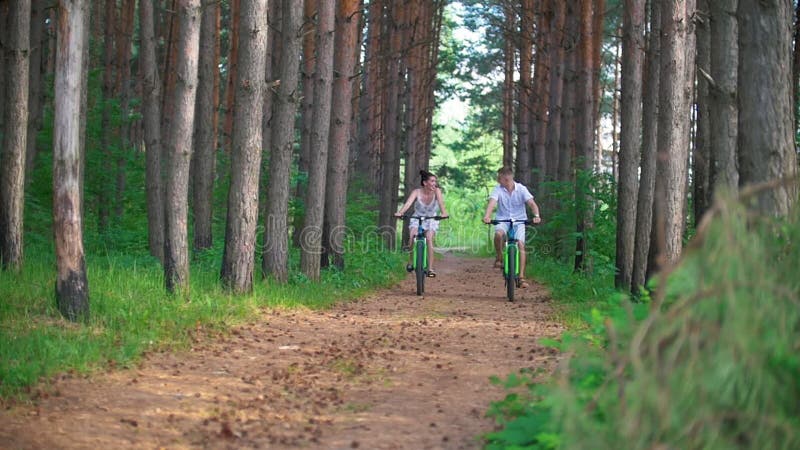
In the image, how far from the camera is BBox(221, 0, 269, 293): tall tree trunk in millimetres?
12734

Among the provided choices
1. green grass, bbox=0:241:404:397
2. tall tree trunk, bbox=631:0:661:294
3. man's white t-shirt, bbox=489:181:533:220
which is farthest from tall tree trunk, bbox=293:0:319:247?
tall tree trunk, bbox=631:0:661:294

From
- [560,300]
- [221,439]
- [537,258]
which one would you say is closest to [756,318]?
[221,439]

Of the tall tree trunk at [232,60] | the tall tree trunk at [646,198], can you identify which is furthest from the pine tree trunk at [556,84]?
the tall tree trunk at [646,198]

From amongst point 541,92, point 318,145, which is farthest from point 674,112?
point 541,92

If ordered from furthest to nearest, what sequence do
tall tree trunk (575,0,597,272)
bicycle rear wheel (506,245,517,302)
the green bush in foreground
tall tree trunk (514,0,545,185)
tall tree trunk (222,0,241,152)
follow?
tall tree trunk (514,0,545,185) → tall tree trunk (222,0,241,152) → tall tree trunk (575,0,597,272) → bicycle rear wheel (506,245,517,302) → the green bush in foreground

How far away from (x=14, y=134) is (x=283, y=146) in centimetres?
386

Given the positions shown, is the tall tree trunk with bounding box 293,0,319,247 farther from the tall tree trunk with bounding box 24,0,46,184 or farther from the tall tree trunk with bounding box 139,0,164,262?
the tall tree trunk with bounding box 24,0,46,184

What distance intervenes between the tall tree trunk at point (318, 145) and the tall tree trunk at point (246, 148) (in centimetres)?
328

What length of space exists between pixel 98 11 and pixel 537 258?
16.4 meters

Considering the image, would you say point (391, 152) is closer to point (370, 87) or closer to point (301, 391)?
point (370, 87)

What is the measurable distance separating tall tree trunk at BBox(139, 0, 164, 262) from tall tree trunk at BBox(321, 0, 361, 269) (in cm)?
314

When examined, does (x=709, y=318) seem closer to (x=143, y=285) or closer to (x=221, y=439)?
(x=221, y=439)

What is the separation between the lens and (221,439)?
5875mm

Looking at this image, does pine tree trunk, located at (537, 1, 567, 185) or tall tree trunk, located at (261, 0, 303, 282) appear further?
pine tree trunk, located at (537, 1, 567, 185)
